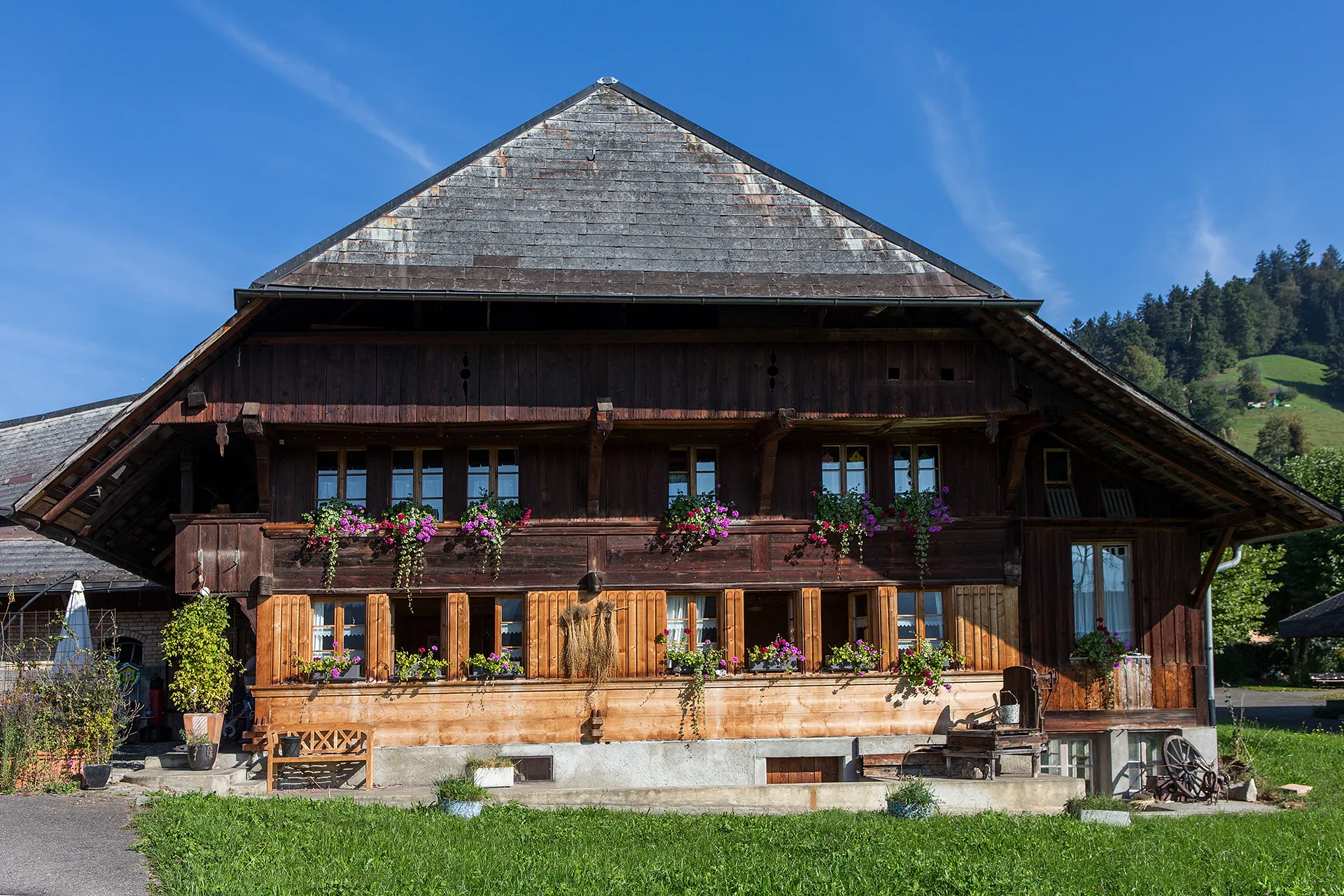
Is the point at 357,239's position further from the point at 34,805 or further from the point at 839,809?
the point at 839,809

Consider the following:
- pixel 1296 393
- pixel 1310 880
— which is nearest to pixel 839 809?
pixel 1310 880

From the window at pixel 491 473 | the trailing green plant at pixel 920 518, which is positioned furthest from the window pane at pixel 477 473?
the trailing green plant at pixel 920 518

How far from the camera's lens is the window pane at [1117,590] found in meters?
19.2

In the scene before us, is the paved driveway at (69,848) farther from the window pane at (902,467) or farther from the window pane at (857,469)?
the window pane at (902,467)

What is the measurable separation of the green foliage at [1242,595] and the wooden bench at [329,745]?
35.5 meters

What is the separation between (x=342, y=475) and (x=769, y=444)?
20.1 feet

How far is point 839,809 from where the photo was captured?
1505 cm

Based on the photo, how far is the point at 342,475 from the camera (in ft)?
58.7

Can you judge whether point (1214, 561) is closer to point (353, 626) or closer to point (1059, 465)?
point (1059, 465)

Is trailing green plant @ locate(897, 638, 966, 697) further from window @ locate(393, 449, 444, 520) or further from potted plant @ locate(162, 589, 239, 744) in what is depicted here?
potted plant @ locate(162, 589, 239, 744)

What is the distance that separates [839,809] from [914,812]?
40.7 inches

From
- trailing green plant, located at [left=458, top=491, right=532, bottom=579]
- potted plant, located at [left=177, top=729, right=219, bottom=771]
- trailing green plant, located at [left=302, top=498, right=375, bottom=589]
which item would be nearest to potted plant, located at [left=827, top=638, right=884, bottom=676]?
trailing green plant, located at [left=458, top=491, right=532, bottom=579]

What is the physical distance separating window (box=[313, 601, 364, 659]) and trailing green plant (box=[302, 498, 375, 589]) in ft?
1.37

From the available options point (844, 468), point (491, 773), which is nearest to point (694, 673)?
point (491, 773)
